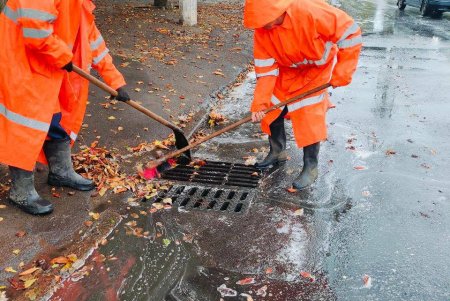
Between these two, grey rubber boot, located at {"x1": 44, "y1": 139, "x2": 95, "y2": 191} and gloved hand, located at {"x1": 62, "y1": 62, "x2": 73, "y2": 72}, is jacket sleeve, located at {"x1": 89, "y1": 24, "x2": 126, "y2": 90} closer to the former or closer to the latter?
gloved hand, located at {"x1": 62, "y1": 62, "x2": 73, "y2": 72}

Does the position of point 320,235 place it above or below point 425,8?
above

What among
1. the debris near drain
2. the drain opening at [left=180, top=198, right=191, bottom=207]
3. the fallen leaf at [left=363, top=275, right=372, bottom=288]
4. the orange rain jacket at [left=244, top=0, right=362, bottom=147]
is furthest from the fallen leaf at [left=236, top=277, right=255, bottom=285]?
the debris near drain

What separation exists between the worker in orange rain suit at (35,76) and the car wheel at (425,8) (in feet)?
53.0

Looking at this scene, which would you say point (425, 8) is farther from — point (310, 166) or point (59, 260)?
point (59, 260)

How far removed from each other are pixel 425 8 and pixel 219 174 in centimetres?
1563

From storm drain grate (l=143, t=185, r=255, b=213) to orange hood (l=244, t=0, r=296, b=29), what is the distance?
4.76 ft

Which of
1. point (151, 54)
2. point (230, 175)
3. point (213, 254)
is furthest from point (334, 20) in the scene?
point (151, 54)

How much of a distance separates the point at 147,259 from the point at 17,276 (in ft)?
2.68

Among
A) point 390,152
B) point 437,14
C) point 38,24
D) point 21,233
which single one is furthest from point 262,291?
point 437,14

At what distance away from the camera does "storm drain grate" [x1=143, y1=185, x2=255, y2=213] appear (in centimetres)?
371

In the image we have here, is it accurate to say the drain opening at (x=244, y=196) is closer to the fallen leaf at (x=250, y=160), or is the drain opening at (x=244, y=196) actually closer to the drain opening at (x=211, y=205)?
the drain opening at (x=211, y=205)

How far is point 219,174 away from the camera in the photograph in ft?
14.2

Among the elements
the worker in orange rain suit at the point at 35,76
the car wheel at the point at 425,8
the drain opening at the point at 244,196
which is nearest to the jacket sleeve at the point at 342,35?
the drain opening at the point at 244,196

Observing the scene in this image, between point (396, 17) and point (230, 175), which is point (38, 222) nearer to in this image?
point (230, 175)
